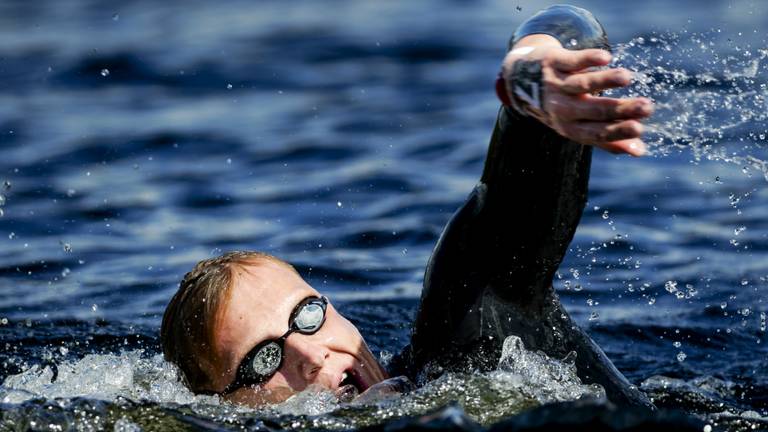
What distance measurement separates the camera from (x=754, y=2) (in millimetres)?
13977

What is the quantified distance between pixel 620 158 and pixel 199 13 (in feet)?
24.8

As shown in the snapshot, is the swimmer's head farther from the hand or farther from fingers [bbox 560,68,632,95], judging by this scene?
fingers [bbox 560,68,632,95]

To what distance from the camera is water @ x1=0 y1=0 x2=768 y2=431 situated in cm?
489

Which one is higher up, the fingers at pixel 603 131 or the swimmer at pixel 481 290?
the fingers at pixel 603 131

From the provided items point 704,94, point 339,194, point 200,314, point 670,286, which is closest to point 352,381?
point 200,314

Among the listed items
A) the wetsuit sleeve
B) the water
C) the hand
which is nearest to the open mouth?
the water

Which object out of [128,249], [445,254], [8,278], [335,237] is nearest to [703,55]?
[335,237]

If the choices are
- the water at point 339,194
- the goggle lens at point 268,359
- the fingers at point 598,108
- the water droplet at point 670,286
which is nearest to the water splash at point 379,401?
the water at point 339,194

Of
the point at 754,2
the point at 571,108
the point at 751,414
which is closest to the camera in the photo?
the point at 571,108

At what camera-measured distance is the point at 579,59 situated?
11.3ft

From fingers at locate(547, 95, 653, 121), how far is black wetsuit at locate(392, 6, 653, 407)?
0.85ft

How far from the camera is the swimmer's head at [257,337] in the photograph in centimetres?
428

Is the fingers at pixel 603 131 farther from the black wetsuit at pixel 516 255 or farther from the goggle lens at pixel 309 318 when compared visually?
the goggle lens at pixel 309 318

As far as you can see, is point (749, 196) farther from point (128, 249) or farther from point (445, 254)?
point (445, 254)
